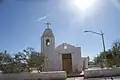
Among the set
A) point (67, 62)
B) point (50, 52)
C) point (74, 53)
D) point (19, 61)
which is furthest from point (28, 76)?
point (74, 53)

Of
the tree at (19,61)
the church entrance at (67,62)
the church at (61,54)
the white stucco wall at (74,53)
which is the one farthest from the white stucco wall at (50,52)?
the tree at (19,61)

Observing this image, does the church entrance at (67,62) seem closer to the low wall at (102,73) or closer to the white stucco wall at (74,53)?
the white stucco wall at (74,53)

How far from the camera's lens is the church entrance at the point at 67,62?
36.7 m

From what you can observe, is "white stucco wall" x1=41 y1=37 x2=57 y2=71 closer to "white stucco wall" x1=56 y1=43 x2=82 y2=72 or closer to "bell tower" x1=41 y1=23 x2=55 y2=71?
"bell tower" x1=41 y1=23 x2=55 y2=71

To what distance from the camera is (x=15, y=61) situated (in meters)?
27.4

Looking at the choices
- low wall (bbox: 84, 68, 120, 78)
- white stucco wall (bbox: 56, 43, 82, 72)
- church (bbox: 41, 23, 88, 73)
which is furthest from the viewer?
white stucco wall (bbox: 56, 43, 82, 72)

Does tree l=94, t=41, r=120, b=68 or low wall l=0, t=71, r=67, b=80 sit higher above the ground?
tree l=94, t=41, r=120, b=68

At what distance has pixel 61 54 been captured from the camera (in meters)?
36.5

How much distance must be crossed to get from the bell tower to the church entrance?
6.27 ft

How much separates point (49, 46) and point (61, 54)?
2.37 metres

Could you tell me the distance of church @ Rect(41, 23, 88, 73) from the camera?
36.2m

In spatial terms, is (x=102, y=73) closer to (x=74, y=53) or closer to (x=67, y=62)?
(x=74, y=53)

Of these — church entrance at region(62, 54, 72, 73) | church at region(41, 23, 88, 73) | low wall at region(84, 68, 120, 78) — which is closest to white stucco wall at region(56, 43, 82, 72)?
church at region(41, 23, 88, 73)

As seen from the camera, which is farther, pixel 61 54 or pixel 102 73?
pixel 61 54
